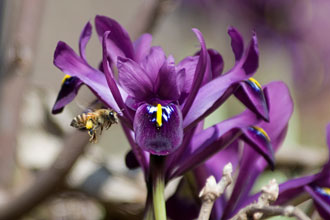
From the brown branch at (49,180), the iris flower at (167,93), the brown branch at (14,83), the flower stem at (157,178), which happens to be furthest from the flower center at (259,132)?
the brown branch at (14,83)

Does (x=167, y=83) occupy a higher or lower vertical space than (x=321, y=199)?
higher

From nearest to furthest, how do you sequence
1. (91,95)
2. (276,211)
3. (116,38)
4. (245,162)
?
(276,211)
(116,38)
(245,162)
(91,95)

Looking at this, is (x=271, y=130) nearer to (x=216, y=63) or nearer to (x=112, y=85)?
(x=216, y=63)

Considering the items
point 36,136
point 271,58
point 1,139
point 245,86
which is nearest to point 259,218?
point 245,86

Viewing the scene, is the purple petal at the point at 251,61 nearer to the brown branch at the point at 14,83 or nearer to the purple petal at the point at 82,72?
the purple petal at the point at 82,72

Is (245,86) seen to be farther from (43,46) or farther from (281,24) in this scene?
(281,24)

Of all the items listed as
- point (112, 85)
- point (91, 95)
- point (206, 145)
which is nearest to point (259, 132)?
point (206, 145)

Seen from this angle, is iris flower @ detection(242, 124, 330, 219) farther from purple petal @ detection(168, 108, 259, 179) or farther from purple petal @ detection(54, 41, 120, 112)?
purple petal @ detection(54, 41, 120, 112)

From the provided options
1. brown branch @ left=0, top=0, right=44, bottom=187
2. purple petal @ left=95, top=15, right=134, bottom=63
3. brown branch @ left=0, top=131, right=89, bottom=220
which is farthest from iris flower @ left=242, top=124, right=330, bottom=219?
brown branch @ left=0, top=0, right=44, bottom=187
